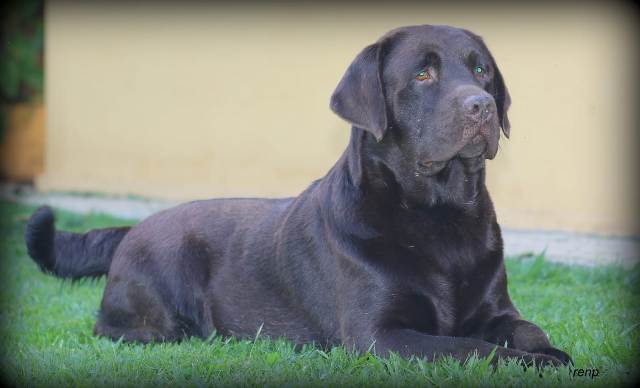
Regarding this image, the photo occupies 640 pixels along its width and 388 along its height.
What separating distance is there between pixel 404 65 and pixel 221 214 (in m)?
1.39

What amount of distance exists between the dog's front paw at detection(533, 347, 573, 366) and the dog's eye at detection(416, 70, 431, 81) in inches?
50.0

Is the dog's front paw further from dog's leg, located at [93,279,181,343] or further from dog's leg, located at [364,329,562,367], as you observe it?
dog's leg, located at [93,279,181,343]

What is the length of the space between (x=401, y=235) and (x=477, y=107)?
0.66 metres

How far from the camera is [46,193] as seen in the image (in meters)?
11.5

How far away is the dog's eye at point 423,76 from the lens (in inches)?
157

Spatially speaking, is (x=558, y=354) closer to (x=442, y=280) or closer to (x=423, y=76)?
(x=442, y=280)

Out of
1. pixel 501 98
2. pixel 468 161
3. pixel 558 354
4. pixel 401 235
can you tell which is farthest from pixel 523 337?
pixel 501 98

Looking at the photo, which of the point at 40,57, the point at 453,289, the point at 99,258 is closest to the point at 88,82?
the point at 40,57

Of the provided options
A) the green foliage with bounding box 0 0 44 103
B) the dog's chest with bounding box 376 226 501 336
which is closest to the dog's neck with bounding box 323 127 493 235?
the dog's chest with bounding box 376 226 501 336

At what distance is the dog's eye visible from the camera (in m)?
3.99

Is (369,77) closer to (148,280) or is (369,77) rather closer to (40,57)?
(148,280)

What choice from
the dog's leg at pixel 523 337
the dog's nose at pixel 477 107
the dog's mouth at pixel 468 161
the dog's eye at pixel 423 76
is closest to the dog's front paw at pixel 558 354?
the dog's leg at pixel 523 337

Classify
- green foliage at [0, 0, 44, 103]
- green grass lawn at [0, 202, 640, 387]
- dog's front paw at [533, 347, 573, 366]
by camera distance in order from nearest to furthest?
green grass lawn at [0, 202, 640, 387] < dog's front paw at [533, 347, 573, 366] < green foliage at [0, 0, 44, 103]

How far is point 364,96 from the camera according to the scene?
4.05m
